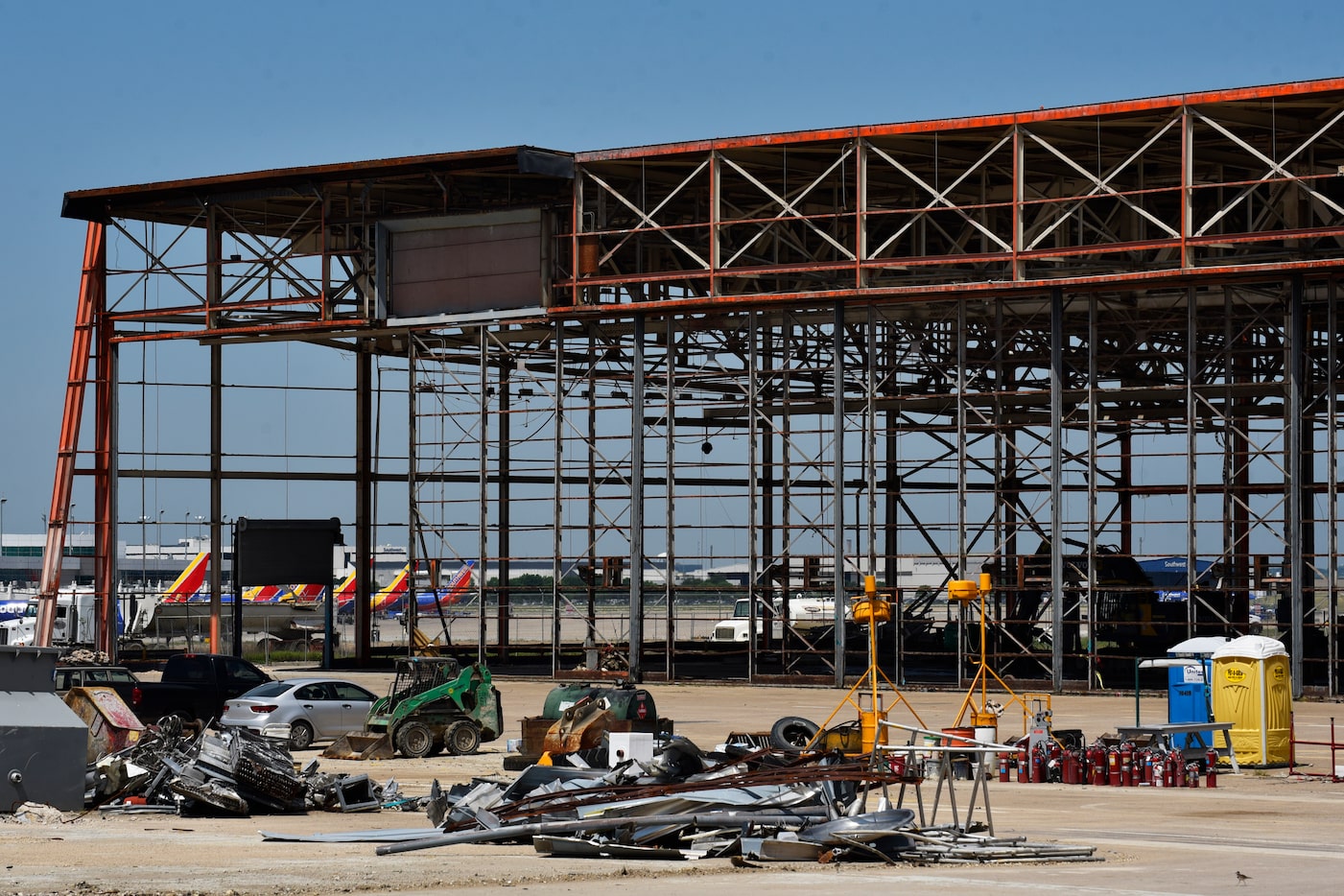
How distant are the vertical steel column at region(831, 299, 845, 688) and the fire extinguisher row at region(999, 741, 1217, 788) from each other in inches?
666

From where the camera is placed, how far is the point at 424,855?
53.5 feet

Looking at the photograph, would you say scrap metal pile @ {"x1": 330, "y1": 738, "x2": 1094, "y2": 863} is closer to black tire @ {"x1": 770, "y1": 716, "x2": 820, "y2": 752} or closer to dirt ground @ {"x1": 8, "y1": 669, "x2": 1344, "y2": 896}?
dirt ground @ {"x1": 8, "y1": 669, "x2": 1344, "y2": 896}

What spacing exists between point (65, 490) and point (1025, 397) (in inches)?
1020

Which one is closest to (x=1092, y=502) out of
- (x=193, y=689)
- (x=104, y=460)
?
(x=193, y=689)

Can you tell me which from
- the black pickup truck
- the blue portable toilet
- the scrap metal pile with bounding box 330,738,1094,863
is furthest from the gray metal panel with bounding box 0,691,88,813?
the blue portable toilet

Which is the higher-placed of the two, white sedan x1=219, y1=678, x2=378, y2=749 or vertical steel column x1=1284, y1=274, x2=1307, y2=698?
vertical steel column x1=1284, y1=274, x2=1307, y2=698

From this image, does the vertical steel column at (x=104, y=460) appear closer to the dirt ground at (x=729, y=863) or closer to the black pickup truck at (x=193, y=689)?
the black pickup truck at (x=193, y=689)

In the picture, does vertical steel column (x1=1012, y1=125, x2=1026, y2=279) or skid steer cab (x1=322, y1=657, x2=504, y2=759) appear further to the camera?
vertical steel column (x1=1012, y1=125, x2=1026, y2=279)

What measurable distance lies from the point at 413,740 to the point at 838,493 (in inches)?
637

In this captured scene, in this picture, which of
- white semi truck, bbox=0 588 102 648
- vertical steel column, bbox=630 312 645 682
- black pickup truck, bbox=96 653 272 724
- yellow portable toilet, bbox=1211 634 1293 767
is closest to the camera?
yellow portable toilet, bbox=1211 634 1293 767

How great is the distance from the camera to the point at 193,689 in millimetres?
33375

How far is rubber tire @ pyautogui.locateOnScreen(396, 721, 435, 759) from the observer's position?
27.3 metres

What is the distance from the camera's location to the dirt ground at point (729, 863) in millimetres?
14336

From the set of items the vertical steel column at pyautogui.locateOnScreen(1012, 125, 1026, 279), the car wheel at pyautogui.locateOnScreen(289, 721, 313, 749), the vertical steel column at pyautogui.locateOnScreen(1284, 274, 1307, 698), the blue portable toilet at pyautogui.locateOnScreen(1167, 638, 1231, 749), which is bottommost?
the car wheel at pyautogui.locateOnScreen(289, 721, 313, 749)
